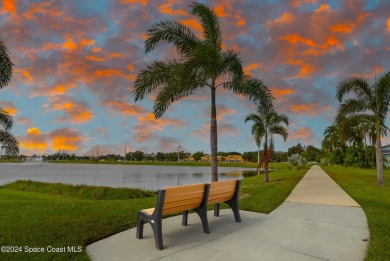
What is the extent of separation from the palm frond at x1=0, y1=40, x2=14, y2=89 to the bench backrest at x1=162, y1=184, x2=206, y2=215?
10.1 m

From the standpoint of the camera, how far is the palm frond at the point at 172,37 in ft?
39.8

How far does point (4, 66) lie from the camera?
11.5 meters

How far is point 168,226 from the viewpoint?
6.25 metres

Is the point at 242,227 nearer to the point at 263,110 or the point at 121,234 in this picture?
the point at 121,234

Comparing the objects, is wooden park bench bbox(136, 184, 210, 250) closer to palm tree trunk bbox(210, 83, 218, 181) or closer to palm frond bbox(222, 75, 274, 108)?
palm tree trunk bbox(210, 83, 218, 181)

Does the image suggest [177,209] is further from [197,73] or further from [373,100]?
[373,100]

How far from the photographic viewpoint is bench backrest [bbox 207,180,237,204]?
5970 mm

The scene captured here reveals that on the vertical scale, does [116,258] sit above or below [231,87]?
below

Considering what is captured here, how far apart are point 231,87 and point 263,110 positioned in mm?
1738

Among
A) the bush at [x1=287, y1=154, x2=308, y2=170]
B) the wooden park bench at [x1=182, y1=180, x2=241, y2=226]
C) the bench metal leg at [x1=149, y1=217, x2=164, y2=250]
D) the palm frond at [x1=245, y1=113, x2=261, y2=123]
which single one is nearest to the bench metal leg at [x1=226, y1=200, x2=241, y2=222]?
the wooden park bench at [x1=182, y1=180, x2=241, y2=226]

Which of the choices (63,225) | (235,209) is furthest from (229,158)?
(63,225)

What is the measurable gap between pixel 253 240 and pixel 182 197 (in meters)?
1.47

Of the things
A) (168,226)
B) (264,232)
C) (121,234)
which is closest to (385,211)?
(264,232)

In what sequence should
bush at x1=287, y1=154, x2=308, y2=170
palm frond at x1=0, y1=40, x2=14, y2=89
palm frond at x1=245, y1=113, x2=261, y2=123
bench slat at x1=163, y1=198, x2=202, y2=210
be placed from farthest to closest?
bush at x1=287, y1=154, x2=308, y2=170 → palm frond at x1=245, y1=113, x2=261, y2=123 → palm frond at x1=0, y1=40, x2=14, y2=89 → bench slat at x1=163, y1=198, x2=202, y2=210
